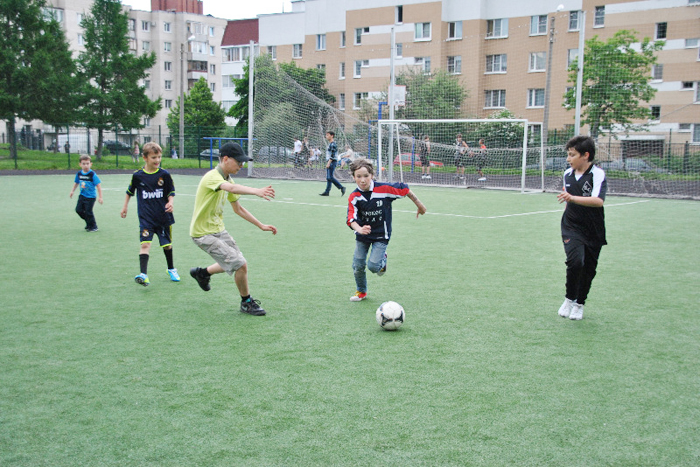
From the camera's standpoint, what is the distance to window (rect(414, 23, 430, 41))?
47.5m

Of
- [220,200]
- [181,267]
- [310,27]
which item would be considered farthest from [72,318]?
[310,27]

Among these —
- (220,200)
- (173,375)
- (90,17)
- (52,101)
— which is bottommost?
(173,375)

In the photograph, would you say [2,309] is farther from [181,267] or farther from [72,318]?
[181,267]

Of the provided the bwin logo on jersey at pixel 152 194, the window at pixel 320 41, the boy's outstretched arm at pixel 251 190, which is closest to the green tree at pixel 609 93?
the bwin logo on jersey at pixel 152 194

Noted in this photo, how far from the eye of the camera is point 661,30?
38719 mm

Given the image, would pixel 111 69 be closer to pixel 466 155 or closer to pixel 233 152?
pixel 466 155

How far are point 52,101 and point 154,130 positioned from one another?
4595cm

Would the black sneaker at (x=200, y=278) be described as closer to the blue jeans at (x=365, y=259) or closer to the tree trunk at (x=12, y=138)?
the blue jeans at (x=365, y=259)

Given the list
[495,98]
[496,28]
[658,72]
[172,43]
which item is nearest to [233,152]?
[658,72]

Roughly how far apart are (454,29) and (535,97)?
8.83 metres

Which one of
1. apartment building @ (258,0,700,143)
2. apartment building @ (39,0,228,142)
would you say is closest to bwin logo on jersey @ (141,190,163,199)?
apartment building @ (258,0,700,143)

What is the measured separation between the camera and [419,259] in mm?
8766

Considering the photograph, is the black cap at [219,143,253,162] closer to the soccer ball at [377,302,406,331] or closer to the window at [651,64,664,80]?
the soccer ball at [377,302,406,331]

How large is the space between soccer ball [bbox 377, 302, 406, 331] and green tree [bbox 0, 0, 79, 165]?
33.5m
